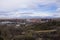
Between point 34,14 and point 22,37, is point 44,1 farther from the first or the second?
point 22,37

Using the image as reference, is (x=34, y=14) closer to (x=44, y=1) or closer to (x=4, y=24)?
(x=44, y=1)

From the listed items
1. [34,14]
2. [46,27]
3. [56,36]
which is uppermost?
[34,14]

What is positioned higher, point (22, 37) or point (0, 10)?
point (0, 10)

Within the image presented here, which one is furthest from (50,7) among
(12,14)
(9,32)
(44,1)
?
(9,32)

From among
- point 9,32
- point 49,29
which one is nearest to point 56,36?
point 49,29

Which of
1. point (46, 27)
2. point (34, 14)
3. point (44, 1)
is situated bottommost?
point (46, 27)

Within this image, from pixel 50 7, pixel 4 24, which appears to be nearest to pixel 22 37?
pixel 4 24

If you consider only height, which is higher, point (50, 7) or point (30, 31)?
point (50, 7)
